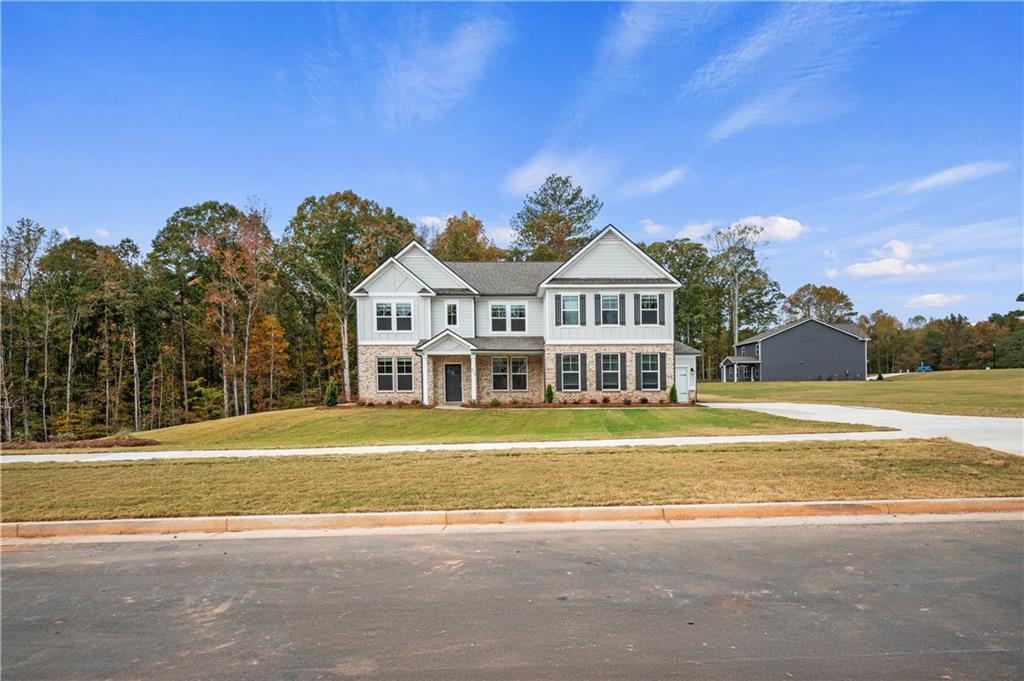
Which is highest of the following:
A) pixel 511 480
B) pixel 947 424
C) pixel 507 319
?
pixel 507 319

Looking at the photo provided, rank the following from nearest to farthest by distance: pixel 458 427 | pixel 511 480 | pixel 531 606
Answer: pixel 531 606 < pixel 511 480 < pixel 458 427

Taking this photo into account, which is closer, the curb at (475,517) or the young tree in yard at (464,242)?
the curb at (475,517)

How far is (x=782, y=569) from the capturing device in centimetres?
536

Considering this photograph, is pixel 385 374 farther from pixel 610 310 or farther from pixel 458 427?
pixel 610 310

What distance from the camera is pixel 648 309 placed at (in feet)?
A: 90.4

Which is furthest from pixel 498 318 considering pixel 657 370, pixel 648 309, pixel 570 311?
pixel 657 370

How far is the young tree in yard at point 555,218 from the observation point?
51.3 meters

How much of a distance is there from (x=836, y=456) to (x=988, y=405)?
1770 cm

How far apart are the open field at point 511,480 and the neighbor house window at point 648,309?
16.2m

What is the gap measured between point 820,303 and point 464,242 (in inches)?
2343

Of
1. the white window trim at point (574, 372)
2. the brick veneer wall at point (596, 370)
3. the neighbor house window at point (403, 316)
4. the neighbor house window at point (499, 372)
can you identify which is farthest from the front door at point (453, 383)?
the white window trim at point (574, 372)

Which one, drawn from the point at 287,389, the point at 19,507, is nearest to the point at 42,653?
the point at 19,507

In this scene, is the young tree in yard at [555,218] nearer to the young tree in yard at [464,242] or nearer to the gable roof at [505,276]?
the young tree in yard at [464,242]

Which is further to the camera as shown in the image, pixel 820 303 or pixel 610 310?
pixel 820 303
